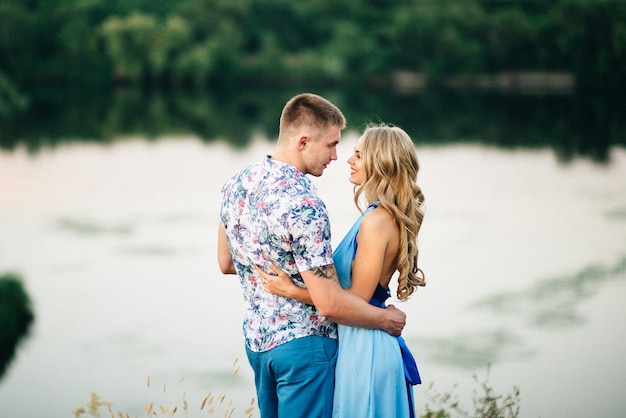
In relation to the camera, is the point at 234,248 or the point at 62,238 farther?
the point at 62,238

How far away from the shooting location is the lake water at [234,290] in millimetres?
9492

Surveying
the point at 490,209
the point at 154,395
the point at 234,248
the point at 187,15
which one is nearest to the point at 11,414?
the point at 154,395

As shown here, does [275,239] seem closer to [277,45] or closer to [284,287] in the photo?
[284,287]

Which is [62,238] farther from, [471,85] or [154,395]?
[471,85]

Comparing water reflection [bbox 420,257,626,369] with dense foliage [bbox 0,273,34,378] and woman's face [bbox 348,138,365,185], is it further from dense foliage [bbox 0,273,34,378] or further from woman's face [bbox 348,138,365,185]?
woman's face [bbox 348,138,365,185]

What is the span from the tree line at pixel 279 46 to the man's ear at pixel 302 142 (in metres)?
52.4

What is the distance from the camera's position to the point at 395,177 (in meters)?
3.00

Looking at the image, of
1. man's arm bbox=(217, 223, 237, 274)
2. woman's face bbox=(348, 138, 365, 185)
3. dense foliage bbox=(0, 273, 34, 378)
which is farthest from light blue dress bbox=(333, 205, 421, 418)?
dense foliage bbox=(0, 273, 34, 378)

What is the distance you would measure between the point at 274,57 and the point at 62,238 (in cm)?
4342

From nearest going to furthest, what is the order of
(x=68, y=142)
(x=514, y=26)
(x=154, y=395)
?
(x=154, y=395), (x=68, y=142), (x=514, y=26)

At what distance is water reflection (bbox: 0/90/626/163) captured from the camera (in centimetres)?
3188

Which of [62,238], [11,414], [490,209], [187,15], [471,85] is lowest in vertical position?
[11,414]

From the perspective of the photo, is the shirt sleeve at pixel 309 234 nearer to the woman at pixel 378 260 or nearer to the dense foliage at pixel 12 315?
the woman at pixel 378 260

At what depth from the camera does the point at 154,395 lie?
9.44 metres
